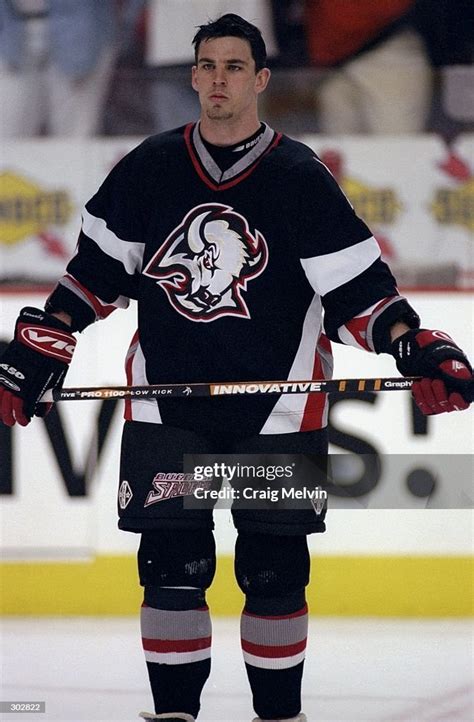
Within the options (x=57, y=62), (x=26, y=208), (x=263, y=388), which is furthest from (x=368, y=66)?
(x=263, y=388)

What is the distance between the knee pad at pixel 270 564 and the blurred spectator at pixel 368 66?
1506 mm

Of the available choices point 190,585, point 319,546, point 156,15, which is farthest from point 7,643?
point 156,15

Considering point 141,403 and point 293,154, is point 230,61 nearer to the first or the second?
Answer: point 293,154

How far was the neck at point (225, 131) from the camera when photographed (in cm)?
219

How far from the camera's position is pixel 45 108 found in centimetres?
337

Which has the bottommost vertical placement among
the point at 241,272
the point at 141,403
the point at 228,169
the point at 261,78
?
the point at 141,403

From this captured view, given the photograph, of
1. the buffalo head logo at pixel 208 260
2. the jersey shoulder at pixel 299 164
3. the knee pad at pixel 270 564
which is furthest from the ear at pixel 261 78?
the knee pad at pixel 270 564

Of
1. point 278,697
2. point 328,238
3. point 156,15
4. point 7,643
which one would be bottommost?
point 7,643

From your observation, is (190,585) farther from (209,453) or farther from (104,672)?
(104,672)

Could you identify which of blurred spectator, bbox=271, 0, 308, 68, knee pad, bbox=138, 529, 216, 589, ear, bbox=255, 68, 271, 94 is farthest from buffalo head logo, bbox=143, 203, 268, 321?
Answer: blurred spectator, bbox=271, 0, 308, 68

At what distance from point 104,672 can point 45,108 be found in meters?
1.43

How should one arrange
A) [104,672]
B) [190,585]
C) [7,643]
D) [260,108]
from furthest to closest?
[260,108] < [7,643] < [104,672] < [190,585]

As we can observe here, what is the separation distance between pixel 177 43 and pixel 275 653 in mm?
1662

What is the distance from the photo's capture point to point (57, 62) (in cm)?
332
